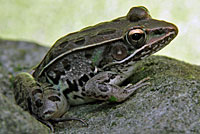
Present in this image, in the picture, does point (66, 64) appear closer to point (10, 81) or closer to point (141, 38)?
point (141, 38)

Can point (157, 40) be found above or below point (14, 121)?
above

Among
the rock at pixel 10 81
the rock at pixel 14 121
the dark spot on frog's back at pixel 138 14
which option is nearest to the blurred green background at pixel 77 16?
the rock at pixel 10 81

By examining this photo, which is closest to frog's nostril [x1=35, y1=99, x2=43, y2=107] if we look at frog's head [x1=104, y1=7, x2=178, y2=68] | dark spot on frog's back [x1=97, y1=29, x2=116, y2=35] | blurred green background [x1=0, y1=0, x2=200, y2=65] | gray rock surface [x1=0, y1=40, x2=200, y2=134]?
gray rock surface [x1=0, y1=40, x2=200, y2=134]

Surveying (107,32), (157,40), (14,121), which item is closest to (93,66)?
(107,32)

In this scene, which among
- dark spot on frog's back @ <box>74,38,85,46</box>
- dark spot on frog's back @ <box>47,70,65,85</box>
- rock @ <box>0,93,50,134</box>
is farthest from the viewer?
dark spot on frog's back @ <box>47,70,65,85</box>

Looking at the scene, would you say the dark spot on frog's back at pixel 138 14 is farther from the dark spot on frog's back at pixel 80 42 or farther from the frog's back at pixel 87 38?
the dark spot on frog's back at pixel 80 42

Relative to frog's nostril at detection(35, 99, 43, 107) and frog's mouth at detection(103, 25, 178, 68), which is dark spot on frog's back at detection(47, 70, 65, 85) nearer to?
frog's nostril at detection(35, 99, 43, 107)
